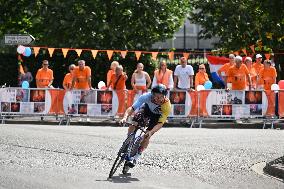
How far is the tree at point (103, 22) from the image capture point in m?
35.1

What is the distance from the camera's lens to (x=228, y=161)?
52.7 ft

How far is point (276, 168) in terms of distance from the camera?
14.4 m

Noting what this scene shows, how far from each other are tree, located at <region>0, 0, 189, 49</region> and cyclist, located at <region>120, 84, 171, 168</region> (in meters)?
20.7

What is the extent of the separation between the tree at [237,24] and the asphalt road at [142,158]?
11.9m

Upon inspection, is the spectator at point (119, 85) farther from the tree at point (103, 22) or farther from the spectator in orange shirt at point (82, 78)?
the tree at point (103, 22)

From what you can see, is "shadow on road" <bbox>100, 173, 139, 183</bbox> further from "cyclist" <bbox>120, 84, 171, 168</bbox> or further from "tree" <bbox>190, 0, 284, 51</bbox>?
"tree" <bbox>190, 0, 284, 51</bbox>

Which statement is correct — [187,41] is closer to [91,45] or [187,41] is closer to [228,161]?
[91,45]

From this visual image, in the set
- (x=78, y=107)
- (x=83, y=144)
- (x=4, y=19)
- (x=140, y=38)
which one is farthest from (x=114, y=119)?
(x=4, y=19)

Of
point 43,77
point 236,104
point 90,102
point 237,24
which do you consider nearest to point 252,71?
point 236,104

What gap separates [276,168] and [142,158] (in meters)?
2.72

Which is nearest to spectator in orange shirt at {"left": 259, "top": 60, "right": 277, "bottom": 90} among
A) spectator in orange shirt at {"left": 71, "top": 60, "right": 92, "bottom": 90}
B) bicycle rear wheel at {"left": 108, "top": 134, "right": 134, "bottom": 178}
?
spectator in orange shirt at {"left": 71, "top": 60, "right": 92, "bottom": 90}

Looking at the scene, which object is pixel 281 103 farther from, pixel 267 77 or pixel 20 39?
pixel 20 39

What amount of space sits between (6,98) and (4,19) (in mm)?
14849

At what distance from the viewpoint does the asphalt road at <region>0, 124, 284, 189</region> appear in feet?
42.3
